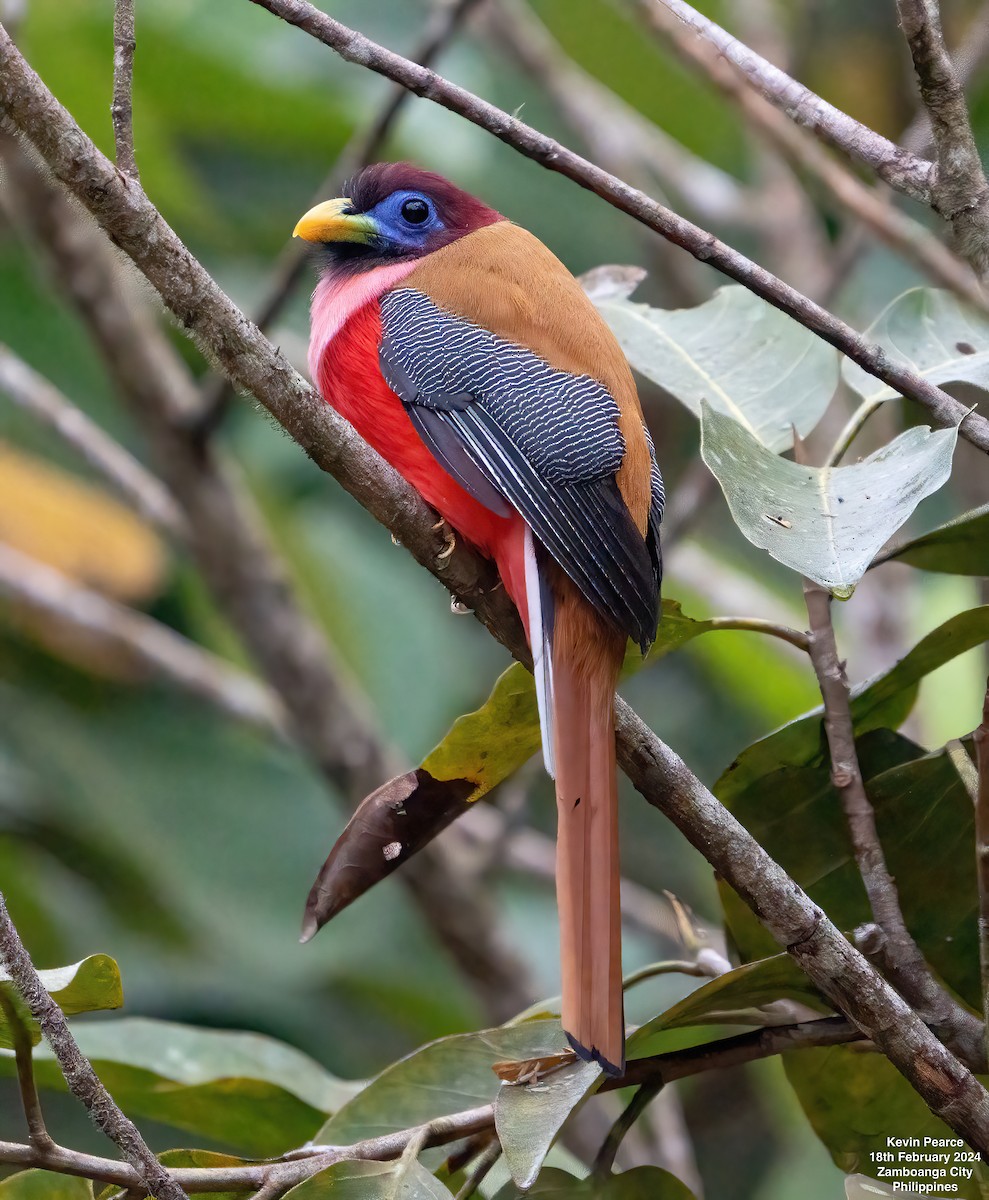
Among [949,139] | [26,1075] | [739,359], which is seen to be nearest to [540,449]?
[739,359]

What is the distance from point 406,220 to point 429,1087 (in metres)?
1.49

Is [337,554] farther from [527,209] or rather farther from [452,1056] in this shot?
[452,1056]

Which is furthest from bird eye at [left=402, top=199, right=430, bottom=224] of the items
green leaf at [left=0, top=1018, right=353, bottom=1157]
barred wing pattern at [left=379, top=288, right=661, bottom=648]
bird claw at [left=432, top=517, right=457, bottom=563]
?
green leaf at [left=0, top=1018, right=353, bottom=1157]

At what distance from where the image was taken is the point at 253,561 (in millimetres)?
3336

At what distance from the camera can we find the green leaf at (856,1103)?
5.25 feet

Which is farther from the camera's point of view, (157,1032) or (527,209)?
(527,209)

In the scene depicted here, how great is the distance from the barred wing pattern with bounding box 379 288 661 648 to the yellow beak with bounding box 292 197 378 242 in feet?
1.15

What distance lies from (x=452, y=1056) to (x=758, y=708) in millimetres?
2288

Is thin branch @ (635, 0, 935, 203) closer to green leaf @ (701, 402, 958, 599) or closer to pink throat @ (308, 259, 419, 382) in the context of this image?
green leaf @ (701, 402, 958, 599)

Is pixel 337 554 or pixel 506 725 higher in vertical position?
pixel 337 554

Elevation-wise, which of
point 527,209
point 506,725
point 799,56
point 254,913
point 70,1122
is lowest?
point 70,1122

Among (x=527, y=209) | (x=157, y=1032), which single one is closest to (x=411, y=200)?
(x=157, y=1032)

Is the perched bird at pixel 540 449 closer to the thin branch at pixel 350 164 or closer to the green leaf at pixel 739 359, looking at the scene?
the green leaf at pixel 739 359

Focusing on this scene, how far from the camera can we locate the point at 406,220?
96.7 inches
